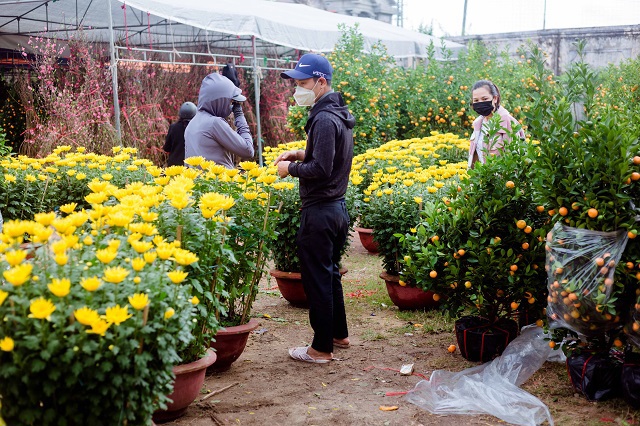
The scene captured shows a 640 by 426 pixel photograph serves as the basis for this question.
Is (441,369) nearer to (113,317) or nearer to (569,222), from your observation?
(569,222)

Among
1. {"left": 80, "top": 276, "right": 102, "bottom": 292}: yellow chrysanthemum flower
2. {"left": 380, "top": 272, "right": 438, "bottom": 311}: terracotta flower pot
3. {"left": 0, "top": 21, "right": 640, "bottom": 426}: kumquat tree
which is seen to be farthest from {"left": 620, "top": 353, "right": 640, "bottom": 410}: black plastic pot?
{"left": 80, "top": 276, "right": 102, "bottom": 292}: yellow chrysanthemum flower

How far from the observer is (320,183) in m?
4.47

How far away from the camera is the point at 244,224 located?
4.29m

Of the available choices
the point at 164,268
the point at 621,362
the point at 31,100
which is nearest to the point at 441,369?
the point at 621,362

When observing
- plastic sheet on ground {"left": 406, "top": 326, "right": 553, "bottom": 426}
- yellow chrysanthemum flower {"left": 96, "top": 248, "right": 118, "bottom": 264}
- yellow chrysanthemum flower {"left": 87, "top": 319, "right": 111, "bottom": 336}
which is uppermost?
yellow chrysanthemum flower {"left": 96, "top": 248, "right": 118, "bottom": 264}

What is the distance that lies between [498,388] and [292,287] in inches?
97.0

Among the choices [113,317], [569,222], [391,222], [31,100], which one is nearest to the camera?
[113,317]

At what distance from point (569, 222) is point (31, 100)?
34.3 ft

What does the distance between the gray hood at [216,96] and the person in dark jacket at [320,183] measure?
1172 millimetres

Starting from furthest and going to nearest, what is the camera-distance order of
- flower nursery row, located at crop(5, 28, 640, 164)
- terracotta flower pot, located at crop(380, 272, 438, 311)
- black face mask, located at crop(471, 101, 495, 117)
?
1. flower nursery row, located at crop(5, 28, 640, 164)
2. black face mask, located at crop(471, 101, 495, 117)
3. terracotta flower pot, located at crop(380, 272, 438, 311)

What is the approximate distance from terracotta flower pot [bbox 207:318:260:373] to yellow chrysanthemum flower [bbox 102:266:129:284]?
1.93 meters

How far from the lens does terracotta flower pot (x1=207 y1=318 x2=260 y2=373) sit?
14.3 feet

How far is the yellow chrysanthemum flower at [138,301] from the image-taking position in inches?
93.7

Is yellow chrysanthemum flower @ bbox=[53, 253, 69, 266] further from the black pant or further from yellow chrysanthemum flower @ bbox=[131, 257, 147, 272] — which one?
the black pant
